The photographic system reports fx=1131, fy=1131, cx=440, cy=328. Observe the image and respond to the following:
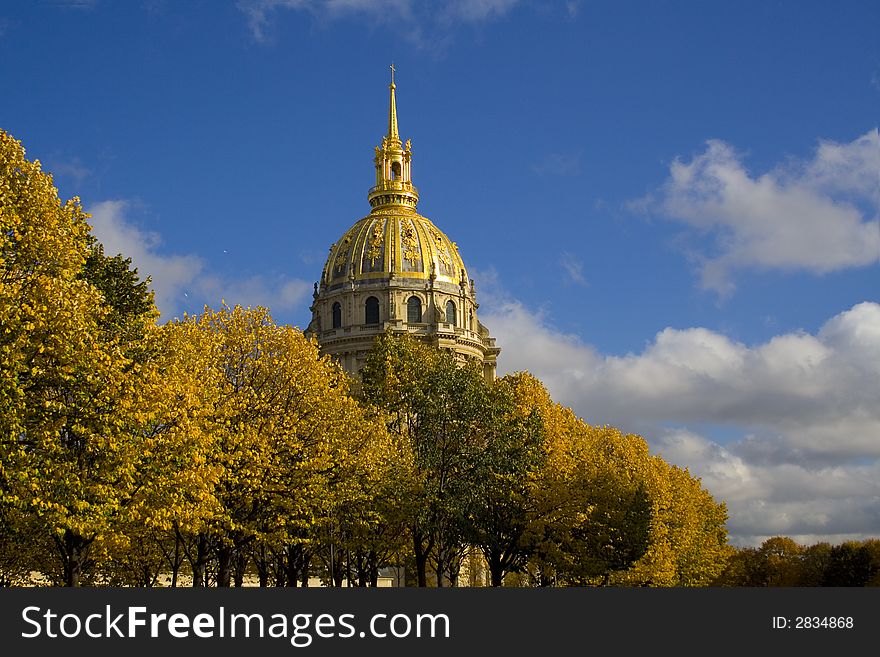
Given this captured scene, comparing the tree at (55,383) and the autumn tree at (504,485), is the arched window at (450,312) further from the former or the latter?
the tree at (55,383)

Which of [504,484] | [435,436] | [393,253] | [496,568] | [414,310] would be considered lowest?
[496,568]

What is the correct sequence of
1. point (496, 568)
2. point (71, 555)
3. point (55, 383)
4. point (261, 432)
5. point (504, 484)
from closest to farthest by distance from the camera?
point (55, 383)
point (71, 555)
point (261, 432)
point (504, 484)
point (496, 568)

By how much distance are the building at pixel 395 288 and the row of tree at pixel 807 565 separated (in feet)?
145

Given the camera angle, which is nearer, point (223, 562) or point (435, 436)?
point (223, 562)

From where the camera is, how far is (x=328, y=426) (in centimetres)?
4494

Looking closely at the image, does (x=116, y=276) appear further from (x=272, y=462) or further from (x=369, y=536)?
(x=369, y=536)

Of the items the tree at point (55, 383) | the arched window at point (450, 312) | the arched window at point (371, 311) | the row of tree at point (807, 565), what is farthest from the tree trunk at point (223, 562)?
the arched window at point (450, 312)

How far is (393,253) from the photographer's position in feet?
537

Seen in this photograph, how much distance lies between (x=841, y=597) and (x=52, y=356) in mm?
21954

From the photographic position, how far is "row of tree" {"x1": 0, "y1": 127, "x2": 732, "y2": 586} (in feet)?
104

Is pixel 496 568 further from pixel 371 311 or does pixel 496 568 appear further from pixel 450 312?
pixel 450 312

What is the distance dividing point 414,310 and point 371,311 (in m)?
6.13

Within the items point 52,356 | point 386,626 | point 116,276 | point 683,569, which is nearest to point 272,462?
point 116,276

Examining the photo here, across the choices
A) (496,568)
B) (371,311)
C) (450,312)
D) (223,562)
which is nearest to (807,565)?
(450,312)
